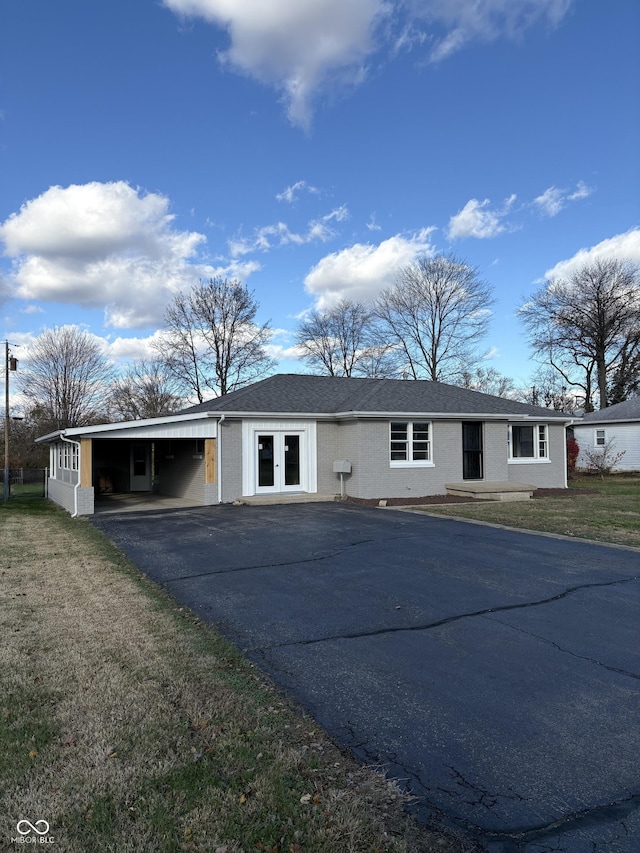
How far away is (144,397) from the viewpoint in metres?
41.9

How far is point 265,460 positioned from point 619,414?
23174 mm

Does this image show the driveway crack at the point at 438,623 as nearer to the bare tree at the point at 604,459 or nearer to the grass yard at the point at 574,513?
the grass yard at the point at 574,513

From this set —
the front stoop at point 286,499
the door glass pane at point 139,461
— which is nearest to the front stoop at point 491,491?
the front stoop at point 286,499

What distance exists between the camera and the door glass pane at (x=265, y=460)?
16688 mm

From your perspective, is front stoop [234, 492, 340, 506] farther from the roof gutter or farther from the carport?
the roof gutter

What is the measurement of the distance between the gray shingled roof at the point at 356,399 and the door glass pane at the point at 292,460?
0.99 m

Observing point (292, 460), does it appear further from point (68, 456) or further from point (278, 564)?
point (278, 564)

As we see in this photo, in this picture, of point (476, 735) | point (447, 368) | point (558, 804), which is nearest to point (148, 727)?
point (476, 735)

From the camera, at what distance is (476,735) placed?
318 centimetres

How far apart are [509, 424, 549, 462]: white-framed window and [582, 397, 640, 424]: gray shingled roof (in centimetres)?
1159

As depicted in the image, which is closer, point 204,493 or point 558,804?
point 558,804

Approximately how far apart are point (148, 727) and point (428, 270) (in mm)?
37811

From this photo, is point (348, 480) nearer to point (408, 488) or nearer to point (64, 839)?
point (408, 488)

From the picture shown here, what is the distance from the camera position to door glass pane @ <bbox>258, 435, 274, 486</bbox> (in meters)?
16.7
